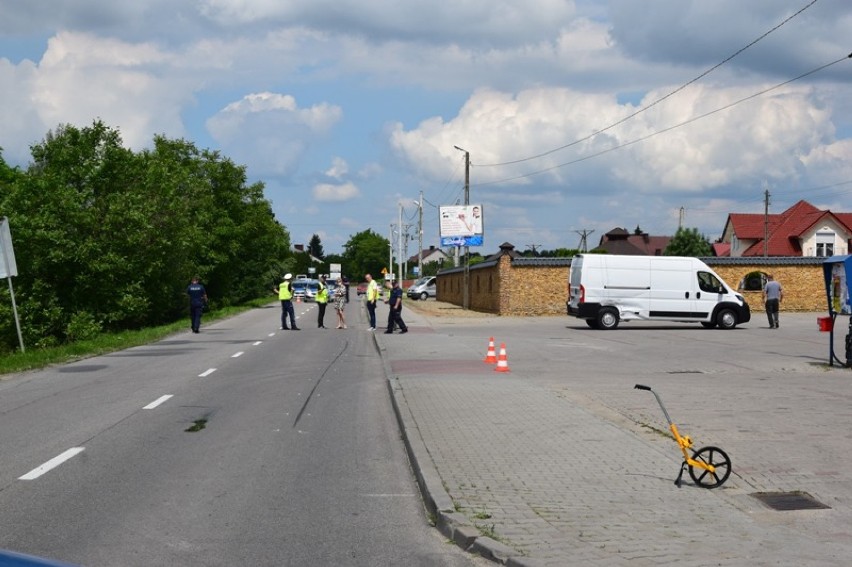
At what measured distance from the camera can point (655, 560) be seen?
5590mm

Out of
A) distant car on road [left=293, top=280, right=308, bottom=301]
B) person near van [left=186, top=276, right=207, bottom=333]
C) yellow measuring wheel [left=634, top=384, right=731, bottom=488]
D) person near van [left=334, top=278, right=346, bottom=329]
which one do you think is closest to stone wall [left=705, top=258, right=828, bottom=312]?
person near van [left=334, top=278, right=346, bottom=329]

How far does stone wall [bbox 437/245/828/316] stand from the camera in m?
44.6

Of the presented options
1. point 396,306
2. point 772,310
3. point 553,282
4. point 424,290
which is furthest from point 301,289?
point 772,310

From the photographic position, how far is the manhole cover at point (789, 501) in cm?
714

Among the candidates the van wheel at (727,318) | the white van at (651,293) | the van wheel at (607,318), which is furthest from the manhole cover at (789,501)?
the van wheel at (727,318)

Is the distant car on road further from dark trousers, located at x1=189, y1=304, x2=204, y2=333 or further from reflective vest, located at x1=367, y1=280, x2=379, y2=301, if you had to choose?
dark trousers, located at x1=189, y1=304, x2=204, y2=333

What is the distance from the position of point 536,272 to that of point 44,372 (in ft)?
94.4

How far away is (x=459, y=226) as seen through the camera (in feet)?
194

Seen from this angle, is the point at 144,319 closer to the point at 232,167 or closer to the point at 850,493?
the point at 232,167

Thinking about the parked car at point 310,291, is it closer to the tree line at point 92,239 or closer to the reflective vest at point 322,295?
the tree line at point 92,239

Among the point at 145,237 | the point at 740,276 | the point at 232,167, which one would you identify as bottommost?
the point at 740,276

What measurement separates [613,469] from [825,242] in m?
76.9

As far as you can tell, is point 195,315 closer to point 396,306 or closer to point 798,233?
point 396,306

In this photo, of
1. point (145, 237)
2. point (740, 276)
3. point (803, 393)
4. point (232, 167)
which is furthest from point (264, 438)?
point (232, 167)
